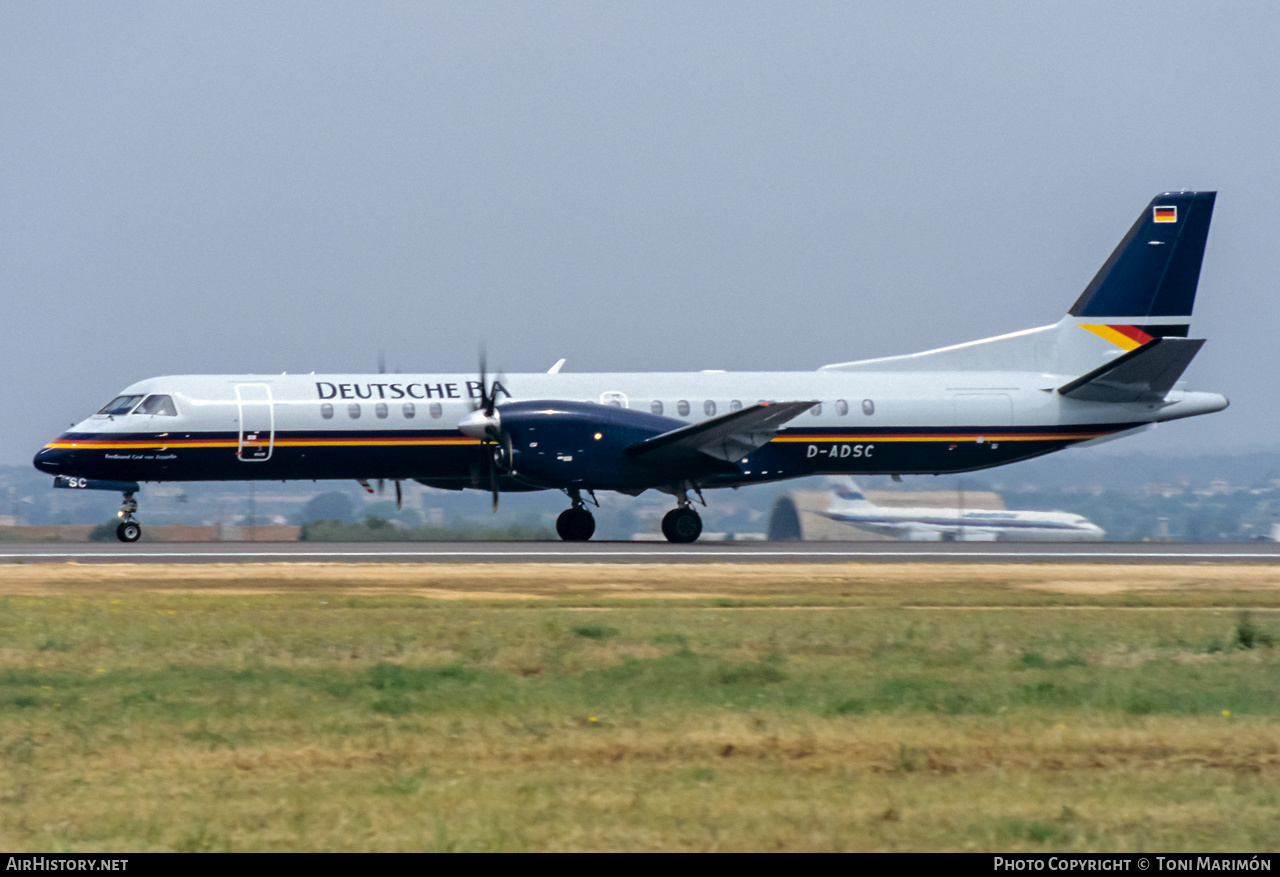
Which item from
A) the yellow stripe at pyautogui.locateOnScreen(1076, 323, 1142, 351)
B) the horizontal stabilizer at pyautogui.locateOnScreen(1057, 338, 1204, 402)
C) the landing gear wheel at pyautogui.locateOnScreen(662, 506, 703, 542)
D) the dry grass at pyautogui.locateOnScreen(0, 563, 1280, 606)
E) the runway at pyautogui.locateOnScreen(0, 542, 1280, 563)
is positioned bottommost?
the dry grass at pyautogui.locateOnScreen(0, 563, 1280, 606)

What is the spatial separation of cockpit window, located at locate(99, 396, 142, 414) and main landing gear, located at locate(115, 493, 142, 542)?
2092 millimetres

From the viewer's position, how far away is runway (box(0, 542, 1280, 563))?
1084 inches

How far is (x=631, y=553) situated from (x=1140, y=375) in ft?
43.2

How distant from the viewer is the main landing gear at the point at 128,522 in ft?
105

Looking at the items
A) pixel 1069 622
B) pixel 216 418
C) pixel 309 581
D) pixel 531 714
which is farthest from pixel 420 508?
A: pixel 531 714

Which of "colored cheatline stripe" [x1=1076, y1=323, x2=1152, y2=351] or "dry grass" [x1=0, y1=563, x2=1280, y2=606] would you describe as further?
"colored cheatline stripe" [x1=1076, y1=323, x2=1152, y2=351]

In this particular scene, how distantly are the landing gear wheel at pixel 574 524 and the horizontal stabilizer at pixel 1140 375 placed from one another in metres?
12.0

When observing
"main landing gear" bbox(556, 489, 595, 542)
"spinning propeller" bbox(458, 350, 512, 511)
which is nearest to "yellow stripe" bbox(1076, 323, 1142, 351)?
"main landing gear" bbox(556, 489, 595, 542)

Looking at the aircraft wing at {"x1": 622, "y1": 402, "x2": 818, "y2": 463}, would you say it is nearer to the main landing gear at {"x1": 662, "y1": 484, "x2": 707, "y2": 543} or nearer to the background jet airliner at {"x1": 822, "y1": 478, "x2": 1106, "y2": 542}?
the main landing gear at {"x1": 662, "y1": 484, "x2": 707, "y2": 543}

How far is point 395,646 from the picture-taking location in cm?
1553

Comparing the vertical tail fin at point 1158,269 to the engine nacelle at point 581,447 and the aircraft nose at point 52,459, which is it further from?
the aircraft nose at point 52,459

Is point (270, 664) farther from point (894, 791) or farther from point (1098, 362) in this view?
point (1098, 362)
